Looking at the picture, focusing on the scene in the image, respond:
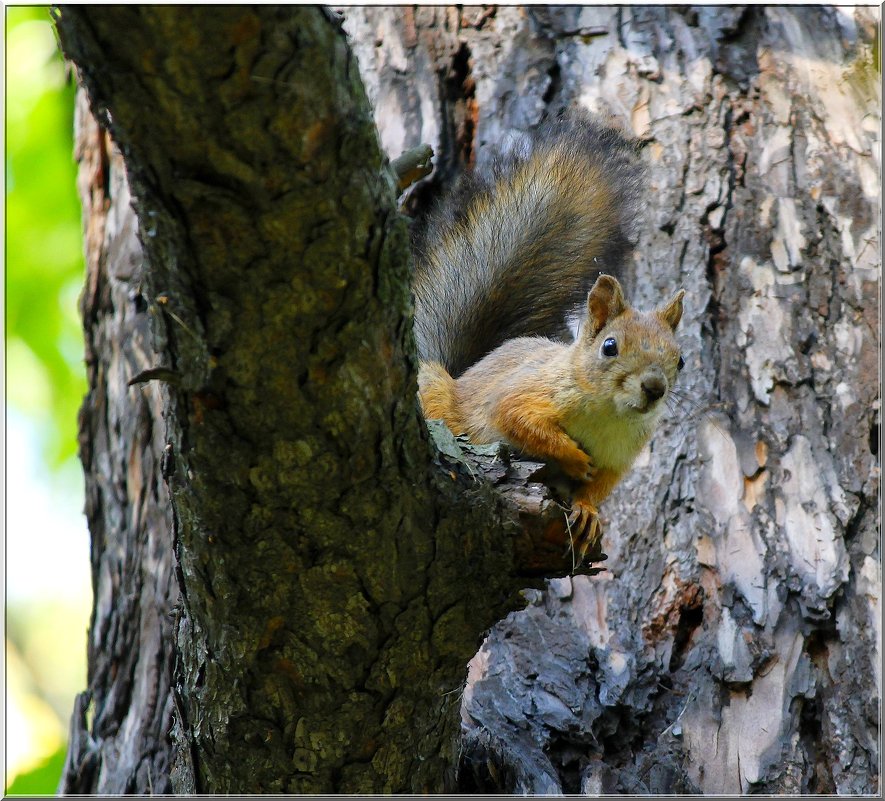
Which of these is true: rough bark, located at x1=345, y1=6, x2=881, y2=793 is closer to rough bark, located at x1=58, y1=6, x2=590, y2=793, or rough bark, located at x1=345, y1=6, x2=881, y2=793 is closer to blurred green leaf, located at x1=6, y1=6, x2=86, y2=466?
rough bark, located at x1=58, y1=6, x2=590, y2=793

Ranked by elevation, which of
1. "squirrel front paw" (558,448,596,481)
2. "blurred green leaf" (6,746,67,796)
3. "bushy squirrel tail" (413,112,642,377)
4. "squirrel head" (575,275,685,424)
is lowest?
"blurred green leaf" (6,746,67,796)

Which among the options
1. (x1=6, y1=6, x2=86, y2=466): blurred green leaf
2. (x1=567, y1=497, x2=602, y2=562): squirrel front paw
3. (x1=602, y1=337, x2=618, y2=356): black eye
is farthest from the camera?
(x1=6, y1=6, x2=86, y2=466): blurred green leaf

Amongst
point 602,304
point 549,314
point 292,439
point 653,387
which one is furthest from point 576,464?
point 292,439

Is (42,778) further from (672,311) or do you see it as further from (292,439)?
(672,311)

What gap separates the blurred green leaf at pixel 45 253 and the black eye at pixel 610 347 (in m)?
1.96

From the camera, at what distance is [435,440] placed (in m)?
1.56

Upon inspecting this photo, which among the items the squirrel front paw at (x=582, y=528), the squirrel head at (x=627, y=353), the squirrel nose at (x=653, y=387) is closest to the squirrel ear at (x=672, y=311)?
the squirrel head at (x=627, y=353)

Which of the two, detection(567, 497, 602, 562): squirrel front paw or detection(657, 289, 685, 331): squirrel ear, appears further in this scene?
detection(657, 289, 685, 331): squirrel ear

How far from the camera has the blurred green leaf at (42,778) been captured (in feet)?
7.96

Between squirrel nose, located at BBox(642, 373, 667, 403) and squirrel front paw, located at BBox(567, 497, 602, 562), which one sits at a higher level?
squirrel nose, located at BBox(642, 373, 667, 403)

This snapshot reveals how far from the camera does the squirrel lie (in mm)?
2006

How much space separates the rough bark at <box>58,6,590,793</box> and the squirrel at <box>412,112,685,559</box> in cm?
43

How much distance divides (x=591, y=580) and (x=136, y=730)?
1.27 metres

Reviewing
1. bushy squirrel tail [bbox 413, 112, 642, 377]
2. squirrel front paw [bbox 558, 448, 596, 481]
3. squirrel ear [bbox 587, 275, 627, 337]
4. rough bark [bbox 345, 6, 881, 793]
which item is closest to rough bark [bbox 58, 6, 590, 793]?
squirrel front paw [bbox 558, 448, 596, 481]
